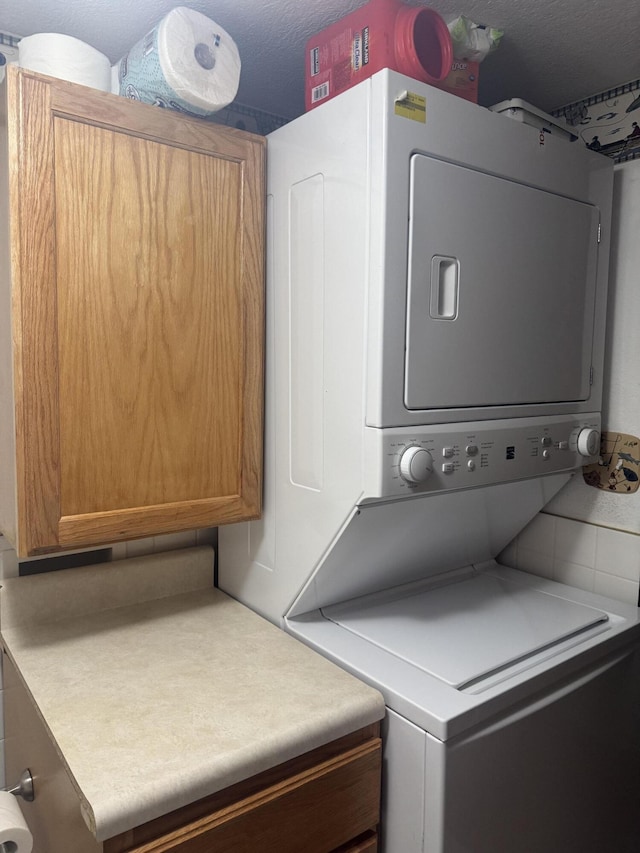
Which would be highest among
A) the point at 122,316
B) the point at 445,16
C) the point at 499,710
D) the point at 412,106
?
the point at 445,16

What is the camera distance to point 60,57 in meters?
1.38

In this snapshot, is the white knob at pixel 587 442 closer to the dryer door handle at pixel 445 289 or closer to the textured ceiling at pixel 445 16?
the dryer door handle at pixel 445 289

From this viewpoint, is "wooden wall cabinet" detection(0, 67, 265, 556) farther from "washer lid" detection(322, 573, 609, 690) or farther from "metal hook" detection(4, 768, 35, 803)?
"metal hook" detection(4, 768, 35, 803)

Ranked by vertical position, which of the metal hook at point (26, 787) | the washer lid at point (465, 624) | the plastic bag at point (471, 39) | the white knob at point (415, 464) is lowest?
the metal hook at point (26, 787)

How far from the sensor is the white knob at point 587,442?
1833 mm

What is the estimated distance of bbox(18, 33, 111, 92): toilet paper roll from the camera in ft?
4.51

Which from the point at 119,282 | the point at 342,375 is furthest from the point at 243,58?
the point at 342,375

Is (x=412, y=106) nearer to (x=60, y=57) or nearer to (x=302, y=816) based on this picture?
(x=60, y=57)

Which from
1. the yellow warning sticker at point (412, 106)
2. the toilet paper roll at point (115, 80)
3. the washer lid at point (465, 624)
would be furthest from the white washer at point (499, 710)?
the toilet paper roll at point (115, 80)

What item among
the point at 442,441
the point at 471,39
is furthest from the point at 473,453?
the point at 471,39

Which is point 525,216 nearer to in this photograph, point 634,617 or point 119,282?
point 119,282

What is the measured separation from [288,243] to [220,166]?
0.83ft

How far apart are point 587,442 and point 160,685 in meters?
1.39

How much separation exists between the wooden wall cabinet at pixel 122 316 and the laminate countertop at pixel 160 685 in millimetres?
334
